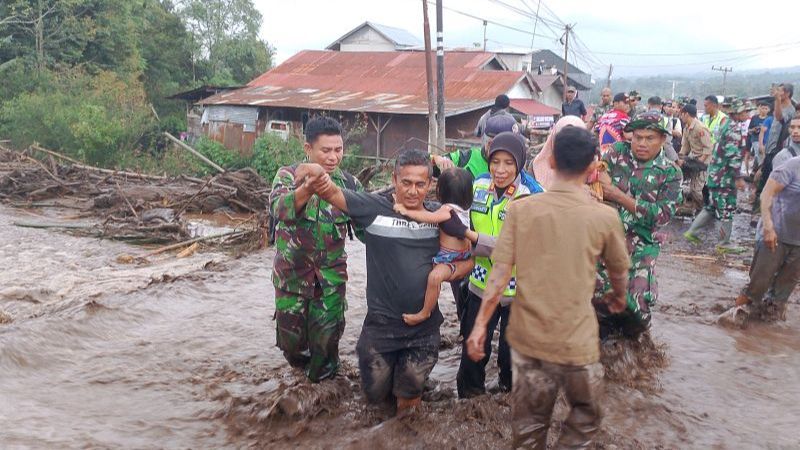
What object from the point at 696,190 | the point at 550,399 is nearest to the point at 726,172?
the point at 696,190

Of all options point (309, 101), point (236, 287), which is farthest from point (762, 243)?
point (309, 101)

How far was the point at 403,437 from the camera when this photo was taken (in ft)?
12.1

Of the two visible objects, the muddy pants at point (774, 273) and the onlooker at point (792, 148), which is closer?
the muddy pants at point (774, 273)

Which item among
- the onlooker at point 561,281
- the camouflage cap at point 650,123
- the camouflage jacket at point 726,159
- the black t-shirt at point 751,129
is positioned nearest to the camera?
the onlooker at point 561,281

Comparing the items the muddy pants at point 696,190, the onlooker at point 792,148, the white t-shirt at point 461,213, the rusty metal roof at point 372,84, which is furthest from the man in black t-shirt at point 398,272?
the rusty metal roof at point 372,84

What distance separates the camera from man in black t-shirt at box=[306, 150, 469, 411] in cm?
349

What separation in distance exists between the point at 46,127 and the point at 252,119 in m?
8.04

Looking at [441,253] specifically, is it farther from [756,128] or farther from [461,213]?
[756,128]

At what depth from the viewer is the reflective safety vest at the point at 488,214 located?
387cm

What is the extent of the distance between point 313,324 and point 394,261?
926 millimetres

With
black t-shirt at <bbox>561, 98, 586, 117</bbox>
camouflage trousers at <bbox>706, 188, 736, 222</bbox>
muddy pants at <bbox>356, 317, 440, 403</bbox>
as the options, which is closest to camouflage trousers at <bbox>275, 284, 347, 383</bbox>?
muddy pants at <bbox>356, 317, 440, 403</bbox>

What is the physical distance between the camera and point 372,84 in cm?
2969

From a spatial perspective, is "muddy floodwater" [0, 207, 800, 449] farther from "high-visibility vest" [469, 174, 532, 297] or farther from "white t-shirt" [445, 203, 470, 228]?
"white t-shirt" [445, 203, 470, 228]

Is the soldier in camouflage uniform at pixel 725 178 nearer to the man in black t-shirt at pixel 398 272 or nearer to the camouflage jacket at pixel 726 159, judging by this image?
the camouflage jacket at pixel 726 159
